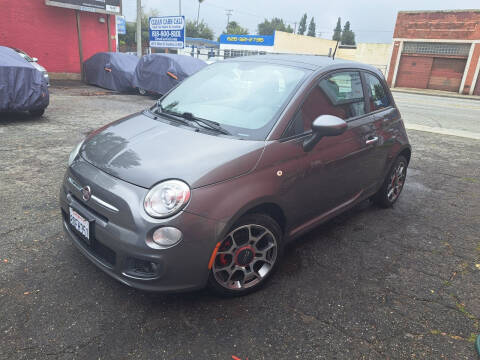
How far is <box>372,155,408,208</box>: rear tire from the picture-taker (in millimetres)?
4109

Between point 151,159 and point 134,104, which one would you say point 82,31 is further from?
point 151,159

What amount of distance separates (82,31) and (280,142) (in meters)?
18.5

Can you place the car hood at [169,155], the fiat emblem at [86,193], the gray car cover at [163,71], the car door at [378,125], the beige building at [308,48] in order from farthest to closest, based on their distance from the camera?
the beige building at [308,48]
the gray car cover at [163,71]
the car door at [378,125]
the fiat emblem at [86,193]
the car hood at [169,155]

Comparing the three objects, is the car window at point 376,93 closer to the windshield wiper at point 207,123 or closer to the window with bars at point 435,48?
the windshield wiper at point 207,123

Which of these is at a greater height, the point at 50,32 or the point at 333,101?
the point at 50,32

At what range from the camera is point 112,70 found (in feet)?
48.4

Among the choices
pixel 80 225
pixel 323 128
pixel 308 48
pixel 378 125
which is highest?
pixel 308 48

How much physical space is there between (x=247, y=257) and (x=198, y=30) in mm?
88580

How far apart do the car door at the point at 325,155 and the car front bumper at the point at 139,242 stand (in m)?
0.75

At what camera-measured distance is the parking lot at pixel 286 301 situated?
212cm

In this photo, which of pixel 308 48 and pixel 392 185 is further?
pixel 308 48

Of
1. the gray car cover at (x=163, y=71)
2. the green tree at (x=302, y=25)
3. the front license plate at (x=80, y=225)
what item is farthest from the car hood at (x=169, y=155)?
the green tree at (x=302, y=25)

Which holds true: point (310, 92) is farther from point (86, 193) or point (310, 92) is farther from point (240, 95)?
point (86, 193)

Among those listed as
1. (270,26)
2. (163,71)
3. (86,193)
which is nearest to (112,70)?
(163,71)
